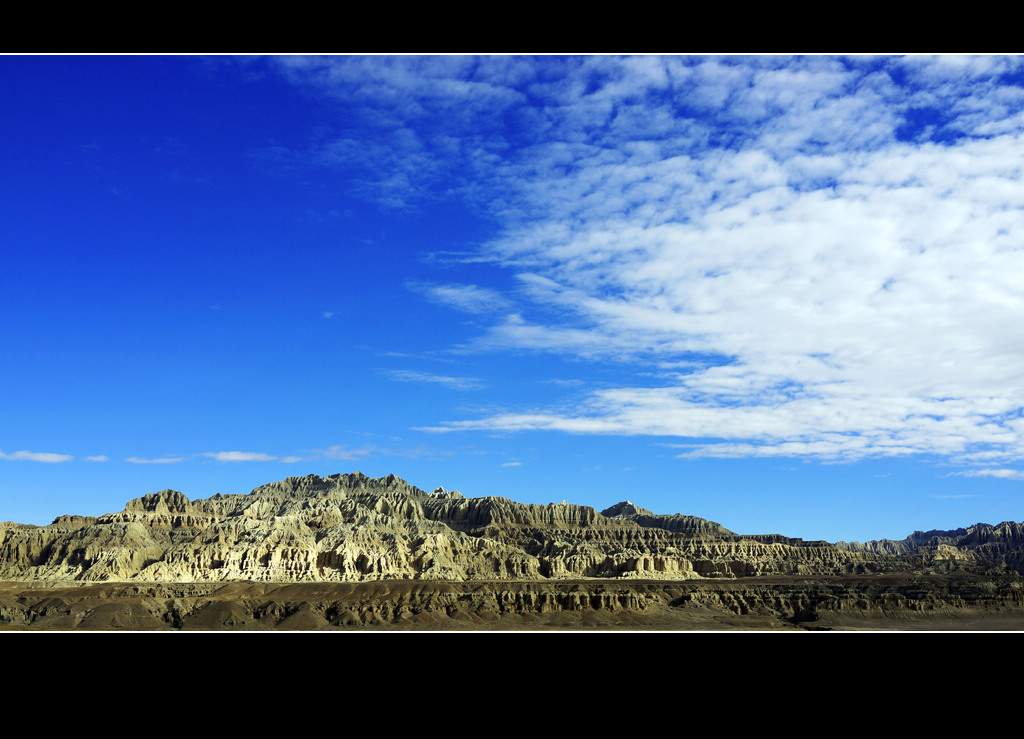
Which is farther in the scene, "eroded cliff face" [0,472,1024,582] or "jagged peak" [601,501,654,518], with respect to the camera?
"jagged peak" [601,501,654,518]

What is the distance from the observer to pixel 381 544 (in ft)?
285

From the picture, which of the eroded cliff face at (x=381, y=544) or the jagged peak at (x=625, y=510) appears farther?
the jagged peak at (x=625, y=510)

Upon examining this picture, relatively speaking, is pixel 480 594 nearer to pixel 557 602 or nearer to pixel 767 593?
pixel 557 602

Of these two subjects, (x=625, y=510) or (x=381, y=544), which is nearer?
(x=381, y=544)

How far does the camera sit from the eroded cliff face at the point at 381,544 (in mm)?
80125

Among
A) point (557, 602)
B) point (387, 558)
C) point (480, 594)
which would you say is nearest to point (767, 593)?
point (557, 602)

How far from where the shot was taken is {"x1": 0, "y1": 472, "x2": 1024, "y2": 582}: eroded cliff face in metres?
80.1
